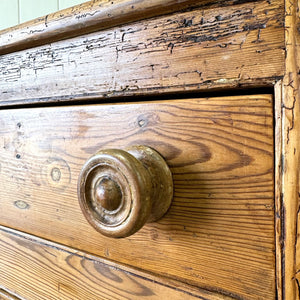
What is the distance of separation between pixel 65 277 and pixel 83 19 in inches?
13.1

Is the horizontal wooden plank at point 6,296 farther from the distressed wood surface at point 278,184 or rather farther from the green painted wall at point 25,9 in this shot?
the green painted wall at point 25,9

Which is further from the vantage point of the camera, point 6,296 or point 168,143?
point 6,296

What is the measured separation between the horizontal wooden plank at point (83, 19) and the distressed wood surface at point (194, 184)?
0.09 meters

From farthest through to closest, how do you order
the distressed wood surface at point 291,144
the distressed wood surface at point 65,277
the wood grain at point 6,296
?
the wood grain at point 6,296 < the distressed wood surface at point 65,277 < the distressed wood surface at point 291,144

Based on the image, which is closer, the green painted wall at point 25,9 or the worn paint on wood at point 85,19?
the worn paint on wood at point 85,19

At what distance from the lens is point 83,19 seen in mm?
397

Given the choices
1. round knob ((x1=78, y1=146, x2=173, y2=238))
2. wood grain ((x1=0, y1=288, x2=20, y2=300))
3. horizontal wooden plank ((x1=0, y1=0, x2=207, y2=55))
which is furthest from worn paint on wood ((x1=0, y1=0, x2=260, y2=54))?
wood grain ((x1=0, y1=288, x2=20, y2=300))

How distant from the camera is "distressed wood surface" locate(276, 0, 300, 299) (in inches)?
11.3

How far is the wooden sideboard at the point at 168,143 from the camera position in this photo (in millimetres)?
302

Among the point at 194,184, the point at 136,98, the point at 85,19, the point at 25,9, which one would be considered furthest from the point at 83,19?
the point at 25,9

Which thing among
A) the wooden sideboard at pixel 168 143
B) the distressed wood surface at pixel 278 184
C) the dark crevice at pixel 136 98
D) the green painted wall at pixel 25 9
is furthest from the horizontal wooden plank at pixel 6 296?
the green painted wall at pixel 25 9

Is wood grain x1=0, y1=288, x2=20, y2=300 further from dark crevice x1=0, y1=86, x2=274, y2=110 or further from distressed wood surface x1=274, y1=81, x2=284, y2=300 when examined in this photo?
distressed wood surface x1=274, y1=81, x2=284, y2=300

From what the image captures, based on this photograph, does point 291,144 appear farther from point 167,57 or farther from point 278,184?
point 167,57

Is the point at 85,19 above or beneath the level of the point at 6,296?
above
